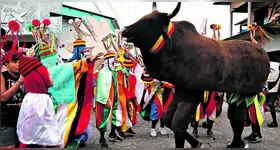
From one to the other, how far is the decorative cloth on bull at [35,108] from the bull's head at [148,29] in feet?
3.26

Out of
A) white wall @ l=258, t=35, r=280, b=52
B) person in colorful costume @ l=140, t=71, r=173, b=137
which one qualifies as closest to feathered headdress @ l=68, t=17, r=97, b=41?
person in colorful costume @ l=140, t=71, r=173, b=137

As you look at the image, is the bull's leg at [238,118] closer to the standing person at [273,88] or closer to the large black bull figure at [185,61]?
the large black bull figure at [185,61]

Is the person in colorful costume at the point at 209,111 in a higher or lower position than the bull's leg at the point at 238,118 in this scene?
lower

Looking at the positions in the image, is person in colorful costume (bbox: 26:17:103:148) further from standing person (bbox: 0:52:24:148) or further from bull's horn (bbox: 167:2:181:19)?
bull's horn (bbox: 167:2:181:19)

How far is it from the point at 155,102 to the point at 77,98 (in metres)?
2.03

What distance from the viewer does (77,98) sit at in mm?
4422

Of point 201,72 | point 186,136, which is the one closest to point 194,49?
point 201,72

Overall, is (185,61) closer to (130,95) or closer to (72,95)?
(72,95)

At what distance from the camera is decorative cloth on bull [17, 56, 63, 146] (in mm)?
2994

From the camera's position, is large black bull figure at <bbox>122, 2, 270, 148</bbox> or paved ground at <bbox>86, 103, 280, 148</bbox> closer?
large black bull figure at <bbox>122, 2, 270, 148</bbox>

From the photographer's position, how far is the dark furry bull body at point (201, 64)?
2.98m

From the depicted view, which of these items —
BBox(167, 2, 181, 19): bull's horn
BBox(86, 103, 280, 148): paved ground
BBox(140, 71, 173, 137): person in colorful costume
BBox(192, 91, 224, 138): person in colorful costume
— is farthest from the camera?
BBox(140, 71, 173, 137): person in colorful costume

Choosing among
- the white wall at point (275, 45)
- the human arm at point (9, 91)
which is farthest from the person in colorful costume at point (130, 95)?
the white wall at point (275, 45)

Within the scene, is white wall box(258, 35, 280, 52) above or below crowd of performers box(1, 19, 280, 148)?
above
